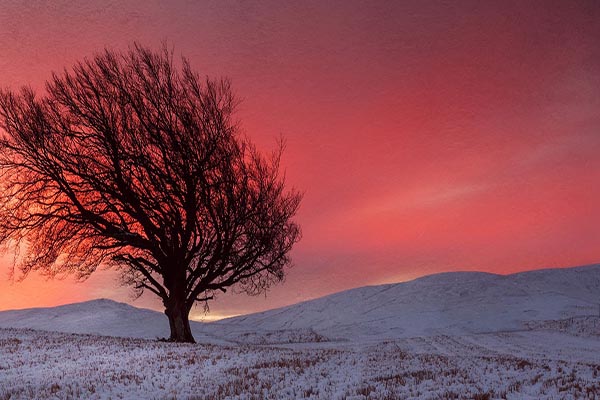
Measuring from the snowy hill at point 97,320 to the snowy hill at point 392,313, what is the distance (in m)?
0.10

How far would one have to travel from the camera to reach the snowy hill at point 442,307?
168 ft

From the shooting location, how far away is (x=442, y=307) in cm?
6209

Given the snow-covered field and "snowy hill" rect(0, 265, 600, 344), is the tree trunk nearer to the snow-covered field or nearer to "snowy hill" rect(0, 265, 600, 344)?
the snow-covered field

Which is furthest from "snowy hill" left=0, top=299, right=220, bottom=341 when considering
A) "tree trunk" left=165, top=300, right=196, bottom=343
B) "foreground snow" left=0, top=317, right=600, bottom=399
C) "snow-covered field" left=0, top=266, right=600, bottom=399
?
"foreground snow" left=0, top=317, right=600, bottom=399

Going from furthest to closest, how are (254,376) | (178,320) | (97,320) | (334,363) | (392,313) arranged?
(97,320) → (392,313) → (178,320) → (334,363) → (254,376)

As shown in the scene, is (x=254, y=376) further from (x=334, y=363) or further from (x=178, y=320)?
(x=178, y=320)

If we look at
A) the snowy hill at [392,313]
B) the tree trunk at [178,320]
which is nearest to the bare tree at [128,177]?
the tree trunk at [178,320]

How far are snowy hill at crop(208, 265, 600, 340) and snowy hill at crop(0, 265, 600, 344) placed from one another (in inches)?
3.3

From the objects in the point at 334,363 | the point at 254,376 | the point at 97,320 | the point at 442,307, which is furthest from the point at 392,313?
the point at 254,376

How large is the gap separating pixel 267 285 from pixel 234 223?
595cm

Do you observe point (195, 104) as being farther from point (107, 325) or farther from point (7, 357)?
point (107, 325)

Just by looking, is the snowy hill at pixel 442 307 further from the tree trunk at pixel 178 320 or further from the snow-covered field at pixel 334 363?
the tree trunk at pixel 178 320

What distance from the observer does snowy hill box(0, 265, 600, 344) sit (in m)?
50.3

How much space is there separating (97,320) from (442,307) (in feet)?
126
